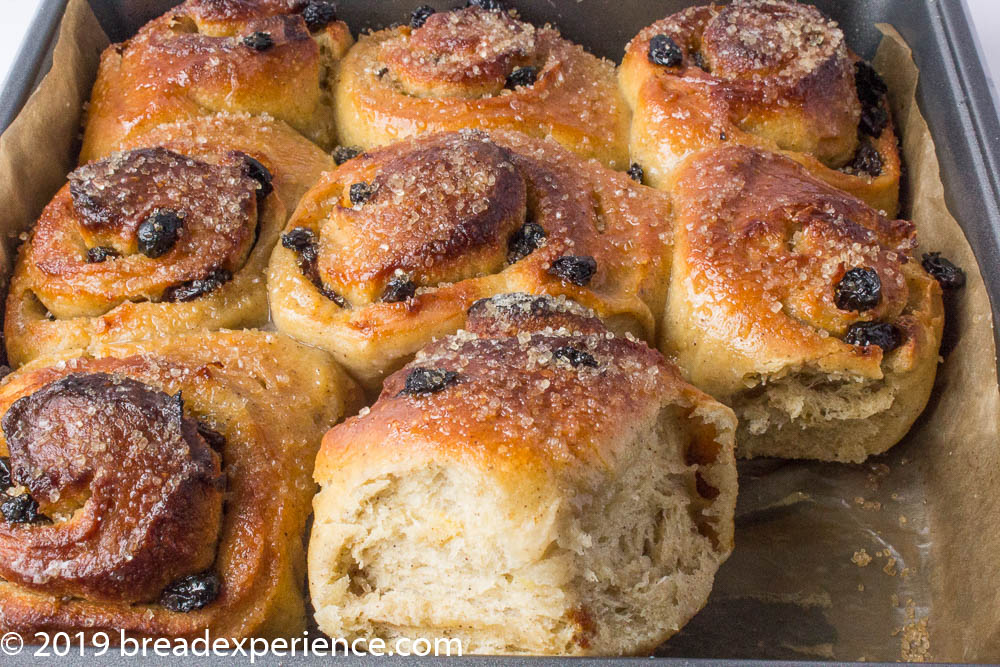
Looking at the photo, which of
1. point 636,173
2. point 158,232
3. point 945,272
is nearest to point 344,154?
point 158,232

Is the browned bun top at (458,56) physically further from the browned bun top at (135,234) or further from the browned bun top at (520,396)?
the browned bun top at (520,396)

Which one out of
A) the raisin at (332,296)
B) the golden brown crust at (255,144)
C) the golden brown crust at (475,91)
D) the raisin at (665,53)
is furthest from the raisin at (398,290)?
the raisin at (665,53)

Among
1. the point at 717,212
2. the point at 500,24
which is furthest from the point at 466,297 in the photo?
the point at 500,24

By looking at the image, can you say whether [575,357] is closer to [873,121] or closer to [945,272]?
[945,272]

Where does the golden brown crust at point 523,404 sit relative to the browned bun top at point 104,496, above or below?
below

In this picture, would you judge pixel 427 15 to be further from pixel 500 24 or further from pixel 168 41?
pixel 168 41

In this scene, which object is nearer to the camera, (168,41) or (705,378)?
(705,378)
